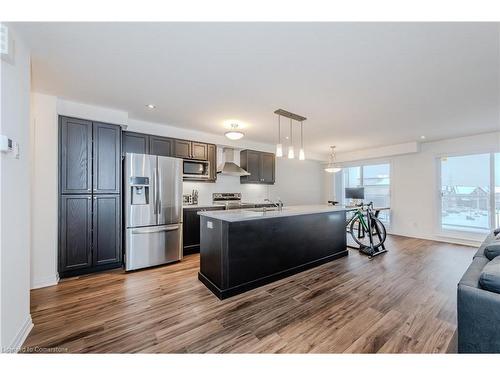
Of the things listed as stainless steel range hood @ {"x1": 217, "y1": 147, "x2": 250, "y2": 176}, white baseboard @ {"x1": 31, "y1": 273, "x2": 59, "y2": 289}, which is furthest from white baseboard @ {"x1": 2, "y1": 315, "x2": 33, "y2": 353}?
stainless steel range hood @ {"x1": 217, "y1": 147, "x2": 250, "y2": 176}

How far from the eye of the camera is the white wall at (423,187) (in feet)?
15.9

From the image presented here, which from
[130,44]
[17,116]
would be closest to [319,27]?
[130,44]

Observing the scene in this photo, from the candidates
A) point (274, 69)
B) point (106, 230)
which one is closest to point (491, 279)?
point (274, 69)

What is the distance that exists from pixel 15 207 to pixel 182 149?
9.31ft

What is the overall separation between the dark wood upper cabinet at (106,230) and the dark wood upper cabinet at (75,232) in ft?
0.24

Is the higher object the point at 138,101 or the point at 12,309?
the point at 138,101

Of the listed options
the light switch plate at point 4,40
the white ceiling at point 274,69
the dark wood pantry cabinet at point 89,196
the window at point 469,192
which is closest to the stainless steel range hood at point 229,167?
the white ceiling at point 274,69

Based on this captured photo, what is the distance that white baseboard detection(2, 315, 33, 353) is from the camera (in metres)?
1.58

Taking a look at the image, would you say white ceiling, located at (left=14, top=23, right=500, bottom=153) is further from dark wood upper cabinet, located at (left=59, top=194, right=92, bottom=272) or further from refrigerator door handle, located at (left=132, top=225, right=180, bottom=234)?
refrigerator door handle, located at (left=132, top=225, right=180, bottom=234)

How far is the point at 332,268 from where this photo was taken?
3398 millimetres
